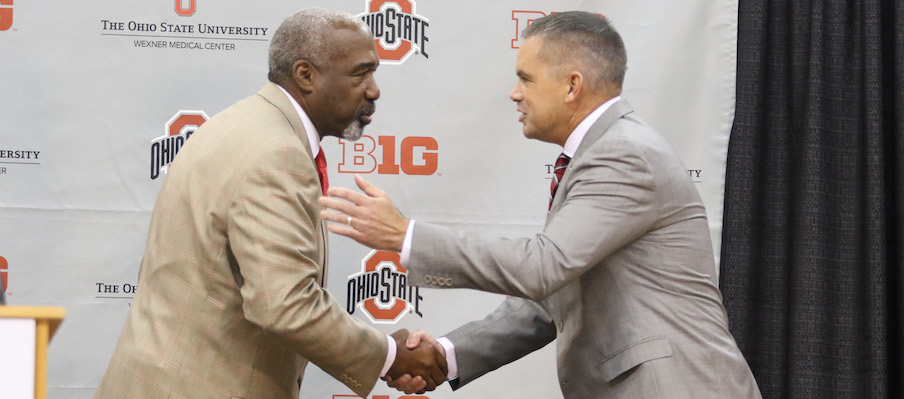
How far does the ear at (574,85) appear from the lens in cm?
261

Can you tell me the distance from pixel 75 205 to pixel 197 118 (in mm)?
558

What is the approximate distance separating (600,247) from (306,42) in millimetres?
945

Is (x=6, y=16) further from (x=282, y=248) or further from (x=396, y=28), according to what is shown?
(x=282, y=248)

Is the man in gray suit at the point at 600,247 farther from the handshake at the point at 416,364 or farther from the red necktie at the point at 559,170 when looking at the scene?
the handshake at the point at 416,364

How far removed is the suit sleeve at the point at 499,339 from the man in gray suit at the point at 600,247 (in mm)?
356

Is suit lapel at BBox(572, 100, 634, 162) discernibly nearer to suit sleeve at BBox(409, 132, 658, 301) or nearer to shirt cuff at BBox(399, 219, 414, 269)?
suit sleeve at BBox(409, 132, 658, 301)

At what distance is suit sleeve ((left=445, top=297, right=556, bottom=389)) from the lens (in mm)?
2979

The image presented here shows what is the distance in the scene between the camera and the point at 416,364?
293 cm

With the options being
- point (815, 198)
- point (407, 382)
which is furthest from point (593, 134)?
point (815, 198)

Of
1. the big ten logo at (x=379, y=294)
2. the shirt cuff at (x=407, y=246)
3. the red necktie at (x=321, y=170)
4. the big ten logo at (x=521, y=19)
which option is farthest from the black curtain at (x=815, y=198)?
the shirt cuff at (x=407, y=246)

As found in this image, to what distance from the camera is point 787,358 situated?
3.82 meters

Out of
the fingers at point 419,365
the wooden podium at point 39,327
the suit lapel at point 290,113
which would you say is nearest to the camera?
the wooden podium at point 39,327

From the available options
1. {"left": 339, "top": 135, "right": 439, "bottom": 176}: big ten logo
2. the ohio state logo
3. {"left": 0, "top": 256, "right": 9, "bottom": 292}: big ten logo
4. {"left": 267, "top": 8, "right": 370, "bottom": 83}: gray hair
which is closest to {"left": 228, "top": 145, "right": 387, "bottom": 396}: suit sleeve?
{"left": 267, "top": 8, "right": 370, "bottom": 83}: gray hair

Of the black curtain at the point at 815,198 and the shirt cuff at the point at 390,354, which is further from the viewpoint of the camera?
the black curtain at the point at 815,198
